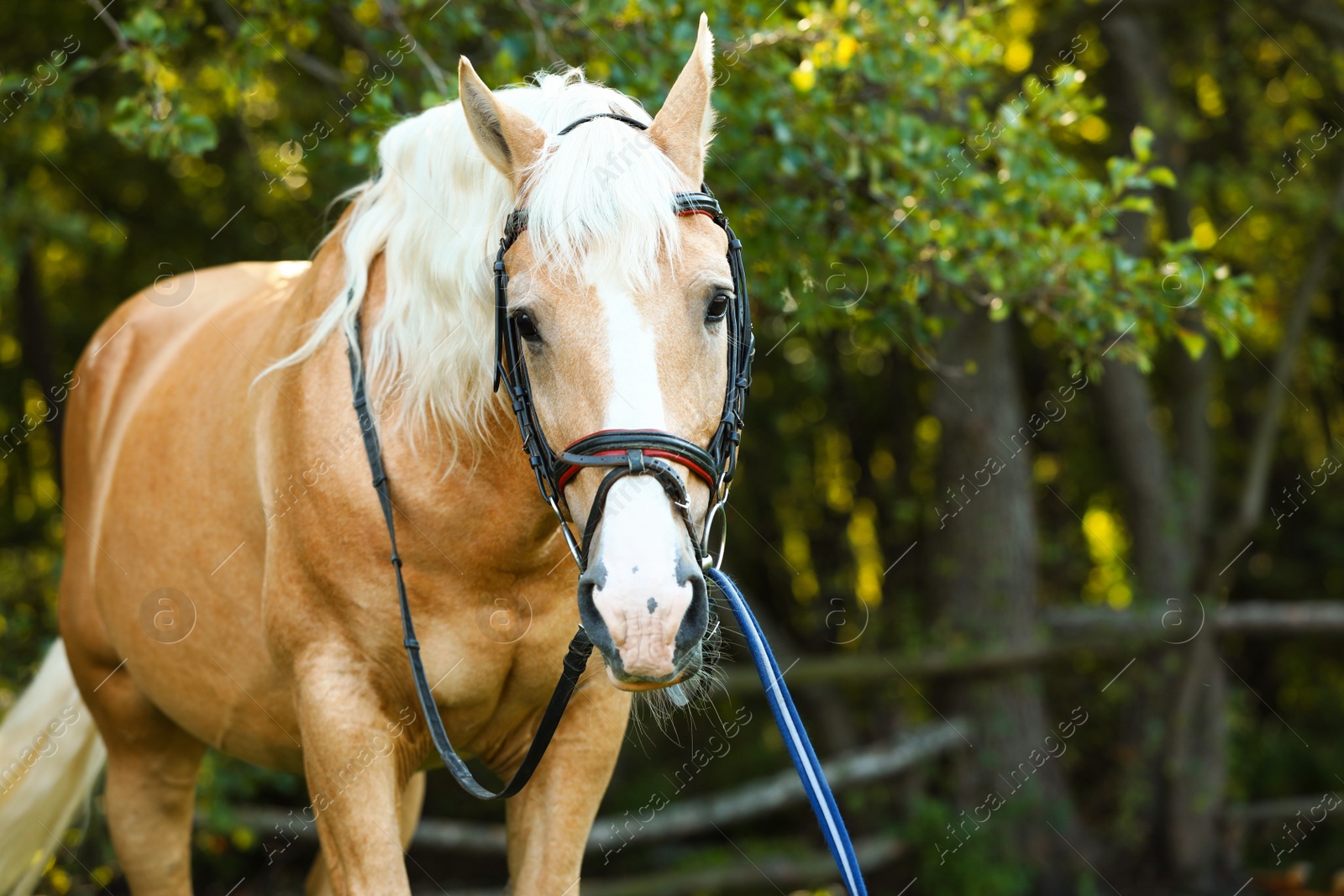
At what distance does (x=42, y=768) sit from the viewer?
3666mm

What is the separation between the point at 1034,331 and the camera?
8.25 m

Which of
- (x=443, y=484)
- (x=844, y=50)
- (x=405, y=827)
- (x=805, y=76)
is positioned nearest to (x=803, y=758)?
(x=443, y=484)

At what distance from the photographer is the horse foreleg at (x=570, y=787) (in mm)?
2381

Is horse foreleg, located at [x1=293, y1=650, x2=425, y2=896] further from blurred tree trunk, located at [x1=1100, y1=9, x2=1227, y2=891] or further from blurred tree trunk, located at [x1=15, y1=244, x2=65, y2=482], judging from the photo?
blurred tree trunk, located at [x1=1100, y1=9, x2=1227, y2=891]

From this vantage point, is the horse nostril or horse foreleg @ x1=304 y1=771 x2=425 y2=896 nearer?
the horse nostril

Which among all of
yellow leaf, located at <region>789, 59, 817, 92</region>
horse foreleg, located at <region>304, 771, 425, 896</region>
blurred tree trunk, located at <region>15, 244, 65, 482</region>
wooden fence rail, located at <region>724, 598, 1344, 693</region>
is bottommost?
horse foreleg, located at <region>304, 771, 425, 896</region>

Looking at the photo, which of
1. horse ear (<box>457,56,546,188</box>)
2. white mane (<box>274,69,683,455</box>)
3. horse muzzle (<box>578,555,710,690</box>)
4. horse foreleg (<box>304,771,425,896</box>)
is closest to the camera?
horse muzzle (<box>578,555,710,690</box>)

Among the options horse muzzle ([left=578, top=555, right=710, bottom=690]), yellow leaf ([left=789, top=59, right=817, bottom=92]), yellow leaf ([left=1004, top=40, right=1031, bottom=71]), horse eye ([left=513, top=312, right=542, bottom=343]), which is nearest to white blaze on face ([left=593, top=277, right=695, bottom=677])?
horse muzzle ([left=578, top=555, right=710, bottom=690])

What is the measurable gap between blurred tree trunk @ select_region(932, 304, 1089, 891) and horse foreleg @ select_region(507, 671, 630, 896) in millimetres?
4424

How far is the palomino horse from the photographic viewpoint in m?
1.84

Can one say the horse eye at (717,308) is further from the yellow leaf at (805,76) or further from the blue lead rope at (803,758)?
the yellow leaf at (805,76)

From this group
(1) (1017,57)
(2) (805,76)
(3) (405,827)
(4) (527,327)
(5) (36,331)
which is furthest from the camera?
(1) (1017,57)

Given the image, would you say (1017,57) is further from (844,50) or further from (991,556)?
(844,50)

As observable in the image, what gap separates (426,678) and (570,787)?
41 centimetres
